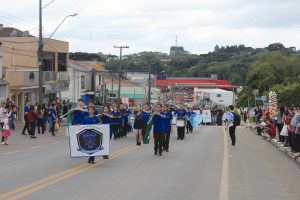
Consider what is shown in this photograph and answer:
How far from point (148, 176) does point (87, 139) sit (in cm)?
309

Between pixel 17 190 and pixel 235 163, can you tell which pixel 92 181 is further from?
pixel 235 163

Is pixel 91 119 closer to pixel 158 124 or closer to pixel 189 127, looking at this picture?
pixel 158 124

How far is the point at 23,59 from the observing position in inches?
2121

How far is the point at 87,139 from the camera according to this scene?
16500mm

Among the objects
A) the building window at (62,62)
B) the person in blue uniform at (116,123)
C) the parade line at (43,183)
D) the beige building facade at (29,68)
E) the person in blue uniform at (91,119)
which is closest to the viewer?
the parade line at (43,183)

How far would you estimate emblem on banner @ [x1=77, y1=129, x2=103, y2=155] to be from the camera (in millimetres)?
16469

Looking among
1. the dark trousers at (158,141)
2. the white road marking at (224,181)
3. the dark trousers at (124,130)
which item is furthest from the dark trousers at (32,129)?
the white road marking at (224,181)

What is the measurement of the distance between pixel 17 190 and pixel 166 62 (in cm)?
15856

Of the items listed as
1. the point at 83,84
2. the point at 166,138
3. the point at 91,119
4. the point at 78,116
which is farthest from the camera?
the point at 83,84

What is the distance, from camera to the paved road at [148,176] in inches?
448

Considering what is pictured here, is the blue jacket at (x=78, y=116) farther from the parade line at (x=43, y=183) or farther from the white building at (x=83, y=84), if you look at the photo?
the white building at (x=83, y=84)

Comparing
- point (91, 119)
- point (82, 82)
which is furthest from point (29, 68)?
point (91, 119)

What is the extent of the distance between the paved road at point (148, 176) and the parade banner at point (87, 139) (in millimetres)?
347

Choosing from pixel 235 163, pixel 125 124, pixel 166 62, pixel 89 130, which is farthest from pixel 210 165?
pixel 166 62
